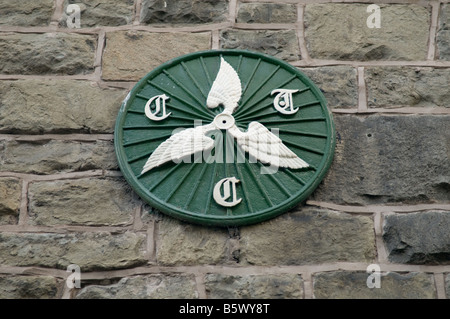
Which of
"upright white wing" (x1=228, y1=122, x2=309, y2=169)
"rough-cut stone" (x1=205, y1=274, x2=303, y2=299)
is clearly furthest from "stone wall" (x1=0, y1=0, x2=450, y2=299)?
"upright white wing" (x1=228, y1=122, x2=309, y2=169)

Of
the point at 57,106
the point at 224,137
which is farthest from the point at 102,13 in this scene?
the point at 224,137

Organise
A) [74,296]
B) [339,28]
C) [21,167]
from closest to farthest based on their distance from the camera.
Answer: [74,296]
[21,167]
[339,28]

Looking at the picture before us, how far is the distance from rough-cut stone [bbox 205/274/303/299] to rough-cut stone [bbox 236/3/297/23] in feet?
3.77

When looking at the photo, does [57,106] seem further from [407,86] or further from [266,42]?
[407,86]

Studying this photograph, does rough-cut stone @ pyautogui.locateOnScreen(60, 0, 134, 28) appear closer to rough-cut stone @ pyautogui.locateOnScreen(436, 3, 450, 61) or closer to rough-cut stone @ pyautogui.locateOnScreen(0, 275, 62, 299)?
rough-cut stone @ pyautogui.locateOnScreen(0, 275, 62, 299)

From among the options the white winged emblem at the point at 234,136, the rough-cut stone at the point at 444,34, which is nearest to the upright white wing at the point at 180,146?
the white winged emblem at the point at 234,136

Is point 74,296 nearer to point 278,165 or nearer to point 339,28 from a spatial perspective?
point 278,165

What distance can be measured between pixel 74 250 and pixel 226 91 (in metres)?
0.85

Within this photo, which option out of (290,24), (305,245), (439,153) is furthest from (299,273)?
(290,24)

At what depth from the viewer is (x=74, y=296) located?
2500 mm

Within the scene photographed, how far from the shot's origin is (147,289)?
2502 millimetres

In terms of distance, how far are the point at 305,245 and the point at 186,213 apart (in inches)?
18.0

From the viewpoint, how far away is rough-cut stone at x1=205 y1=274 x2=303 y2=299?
8.16 ft

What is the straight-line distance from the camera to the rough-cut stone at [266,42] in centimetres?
295
